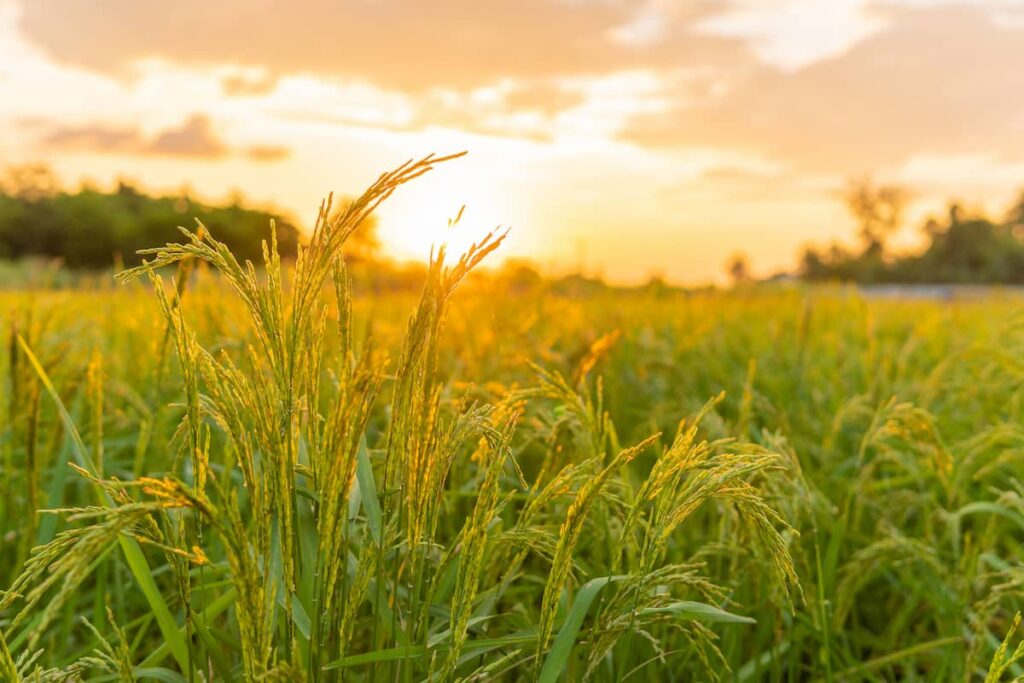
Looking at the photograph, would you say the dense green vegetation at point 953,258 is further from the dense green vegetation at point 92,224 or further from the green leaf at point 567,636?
the green leaf at point 567,636

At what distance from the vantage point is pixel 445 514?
216 centimetres

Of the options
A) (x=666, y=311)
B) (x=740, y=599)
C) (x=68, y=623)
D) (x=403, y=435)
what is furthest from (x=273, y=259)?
(x=666, y=311)

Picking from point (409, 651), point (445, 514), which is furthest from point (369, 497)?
point (445, 514)

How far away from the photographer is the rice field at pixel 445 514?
0.94 m

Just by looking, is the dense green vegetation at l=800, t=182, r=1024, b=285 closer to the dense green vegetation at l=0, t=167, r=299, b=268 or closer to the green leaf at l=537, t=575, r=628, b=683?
the dense green vegetation at l=0, t=167, r=299, b=268

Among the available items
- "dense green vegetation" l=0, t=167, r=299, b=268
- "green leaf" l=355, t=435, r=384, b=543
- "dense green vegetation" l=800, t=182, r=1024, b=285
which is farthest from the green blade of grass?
"dense green vegetation" l=800, t=182, r=1024, b=285

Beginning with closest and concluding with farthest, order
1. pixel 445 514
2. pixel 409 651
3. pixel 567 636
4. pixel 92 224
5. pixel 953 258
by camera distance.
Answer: pixel 409 651, pixel 567 636, pixel 445 514, pixel 92 224, pixel 953 258

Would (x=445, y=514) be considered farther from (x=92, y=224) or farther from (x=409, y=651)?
(x=92, y=224)

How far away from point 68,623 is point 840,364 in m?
4.29

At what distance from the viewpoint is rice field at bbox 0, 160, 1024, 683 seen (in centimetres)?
94

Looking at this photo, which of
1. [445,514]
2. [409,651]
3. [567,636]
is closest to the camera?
[409,651]

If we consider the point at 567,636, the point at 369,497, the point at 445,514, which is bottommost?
the point at 445,514

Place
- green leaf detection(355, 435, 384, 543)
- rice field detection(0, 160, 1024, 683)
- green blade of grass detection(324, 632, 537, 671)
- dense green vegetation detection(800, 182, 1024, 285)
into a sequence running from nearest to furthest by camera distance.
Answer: rice field detection(0, 160, 1024, 683) → green blade of grass detection(324, 632, 537, 671) → green leaf detection(355, 435, 384, 543) → dense green vegetation detection(800, 182, 1024, 285)

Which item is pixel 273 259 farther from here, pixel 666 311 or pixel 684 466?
pixel 666 311
